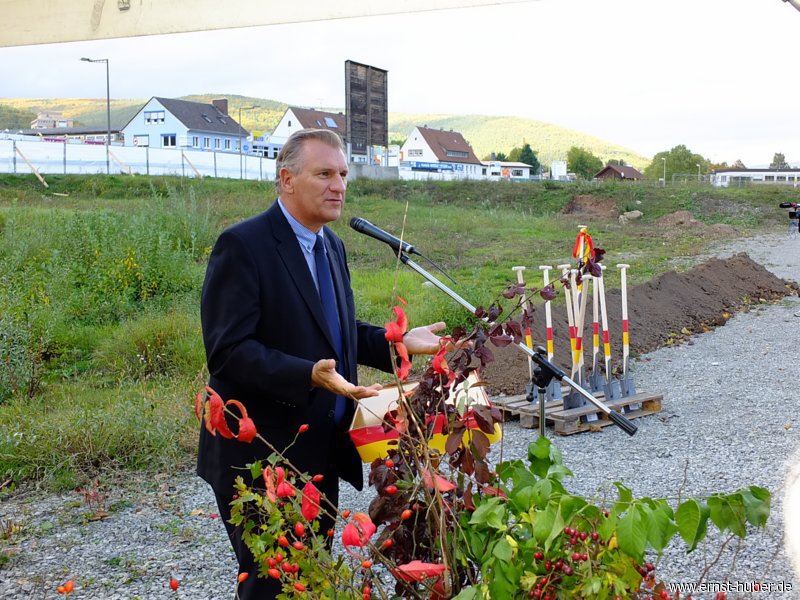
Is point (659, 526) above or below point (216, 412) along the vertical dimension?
below

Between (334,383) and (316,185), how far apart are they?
2.42 ft

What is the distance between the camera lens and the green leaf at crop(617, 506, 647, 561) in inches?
65.6

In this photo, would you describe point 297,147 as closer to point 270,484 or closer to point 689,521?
point 270,484

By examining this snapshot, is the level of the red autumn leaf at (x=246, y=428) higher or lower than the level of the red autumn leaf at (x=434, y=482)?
higher

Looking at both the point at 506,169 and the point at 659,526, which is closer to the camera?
the point at 659,526

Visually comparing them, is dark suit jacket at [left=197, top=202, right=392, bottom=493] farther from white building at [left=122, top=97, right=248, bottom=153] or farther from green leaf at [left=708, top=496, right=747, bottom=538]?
white building at [left=122, top=97, right=248, bottom=153]

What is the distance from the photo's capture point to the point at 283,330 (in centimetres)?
272

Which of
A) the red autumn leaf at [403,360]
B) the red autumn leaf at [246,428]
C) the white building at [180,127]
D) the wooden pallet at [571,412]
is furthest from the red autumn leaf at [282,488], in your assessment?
the white building at [180,127]

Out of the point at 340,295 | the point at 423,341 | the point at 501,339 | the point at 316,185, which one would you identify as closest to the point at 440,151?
the point at 340,295

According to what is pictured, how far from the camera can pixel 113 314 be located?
35.9ft

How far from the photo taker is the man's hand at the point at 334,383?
2244 millimetres

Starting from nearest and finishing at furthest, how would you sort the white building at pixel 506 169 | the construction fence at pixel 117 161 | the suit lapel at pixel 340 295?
the suit lapel at pixel 340 295 < the construction fence at pixel 117 161 < the white building at pixel 506 169

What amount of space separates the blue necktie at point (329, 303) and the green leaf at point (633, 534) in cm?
130

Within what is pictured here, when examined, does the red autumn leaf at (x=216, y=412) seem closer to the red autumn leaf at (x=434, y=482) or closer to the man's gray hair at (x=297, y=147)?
the red autumn leaf at (x=434, y=482)
